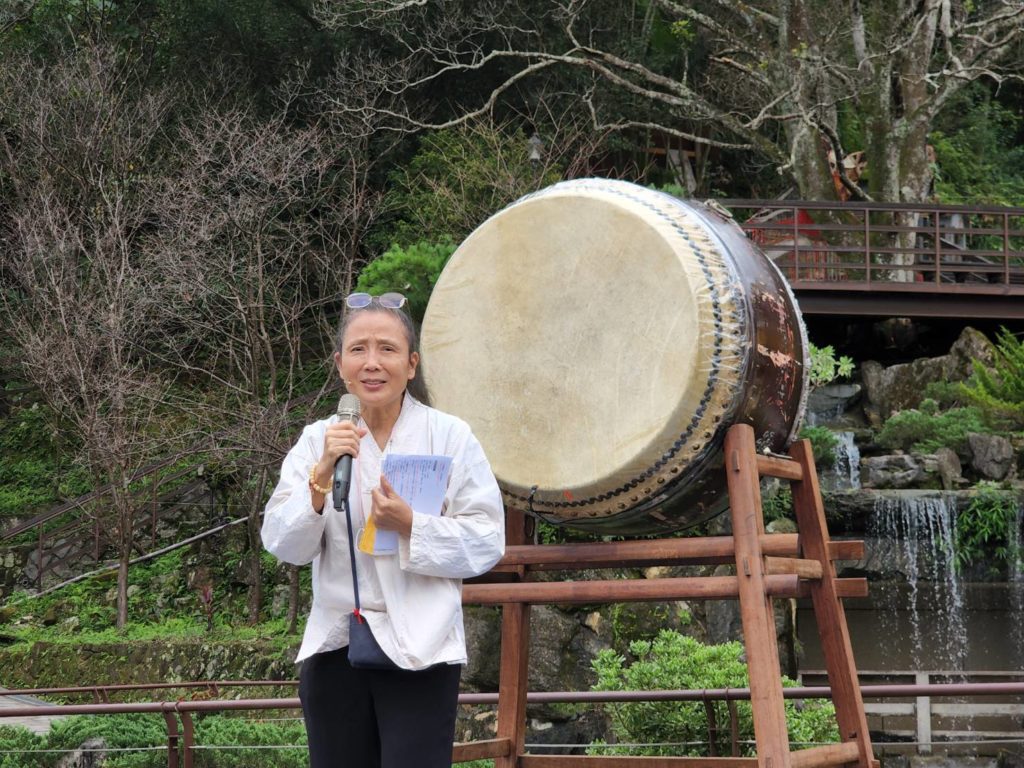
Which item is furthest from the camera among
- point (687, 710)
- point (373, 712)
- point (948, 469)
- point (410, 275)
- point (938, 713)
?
point (948, 469)

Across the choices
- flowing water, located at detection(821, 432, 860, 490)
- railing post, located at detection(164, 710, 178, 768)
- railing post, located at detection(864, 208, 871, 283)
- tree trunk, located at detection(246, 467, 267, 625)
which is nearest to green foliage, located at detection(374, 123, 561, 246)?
tree trunk, located at detection(246, 467, 267, 625)

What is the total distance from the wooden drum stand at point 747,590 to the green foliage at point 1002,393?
Answer: 35.8ft

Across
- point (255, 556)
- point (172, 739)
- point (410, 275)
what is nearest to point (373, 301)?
point (172, 739)

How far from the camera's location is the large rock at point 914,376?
1549 centimetres

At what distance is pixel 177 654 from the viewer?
479 inches

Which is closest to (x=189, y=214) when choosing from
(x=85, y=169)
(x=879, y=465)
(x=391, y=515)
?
(x=85, y=169)

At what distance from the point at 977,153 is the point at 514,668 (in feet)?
69.0

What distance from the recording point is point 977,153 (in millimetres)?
22844

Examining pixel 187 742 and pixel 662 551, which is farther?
pixel 187 742

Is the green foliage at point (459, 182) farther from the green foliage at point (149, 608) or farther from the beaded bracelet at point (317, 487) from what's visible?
the beaded bracelet at point (317, 487)

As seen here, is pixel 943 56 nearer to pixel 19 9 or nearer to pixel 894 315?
pixel 894 315

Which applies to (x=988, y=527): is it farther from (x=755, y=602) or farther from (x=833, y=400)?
(x=755, y=602)

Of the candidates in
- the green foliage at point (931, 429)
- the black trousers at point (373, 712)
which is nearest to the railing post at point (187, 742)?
the black trousers at point (373, 712)

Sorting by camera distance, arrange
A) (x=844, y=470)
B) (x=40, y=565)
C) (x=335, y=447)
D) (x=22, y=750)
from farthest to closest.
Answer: (x=40, y=565)
(x=844, y=470)
(x=22, y=750)
(x=335, y=447)
